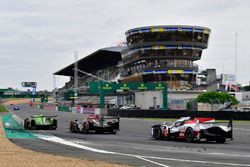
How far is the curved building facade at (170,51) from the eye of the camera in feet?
360

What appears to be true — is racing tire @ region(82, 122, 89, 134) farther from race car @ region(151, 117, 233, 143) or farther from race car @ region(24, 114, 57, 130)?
race car @ region(151, 117, 233, 143)

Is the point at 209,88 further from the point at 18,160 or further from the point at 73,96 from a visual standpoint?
the point at 18,160

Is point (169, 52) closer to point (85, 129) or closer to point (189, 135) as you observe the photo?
point (85, 129)

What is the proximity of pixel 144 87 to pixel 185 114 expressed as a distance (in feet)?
124

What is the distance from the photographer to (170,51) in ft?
363

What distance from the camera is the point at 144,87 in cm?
8250

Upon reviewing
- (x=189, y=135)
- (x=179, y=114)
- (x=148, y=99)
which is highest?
(x=148, y=99)

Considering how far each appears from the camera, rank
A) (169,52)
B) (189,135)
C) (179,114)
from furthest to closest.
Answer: (169,52) → (179,114) → (189,135)

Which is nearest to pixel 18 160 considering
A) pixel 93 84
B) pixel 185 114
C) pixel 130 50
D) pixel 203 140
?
pixel 203 140

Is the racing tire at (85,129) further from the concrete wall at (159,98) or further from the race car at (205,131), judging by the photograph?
the concrete wall at (159,98)

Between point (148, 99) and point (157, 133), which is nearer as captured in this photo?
point (157, 133)

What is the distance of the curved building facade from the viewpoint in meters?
110

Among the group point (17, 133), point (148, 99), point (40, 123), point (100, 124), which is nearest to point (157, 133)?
point (100, 124)

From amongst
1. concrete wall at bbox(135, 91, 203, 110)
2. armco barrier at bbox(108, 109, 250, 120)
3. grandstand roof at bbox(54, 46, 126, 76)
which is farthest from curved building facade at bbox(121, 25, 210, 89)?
armco barrier at bbox(108, 109, 250, 120)
